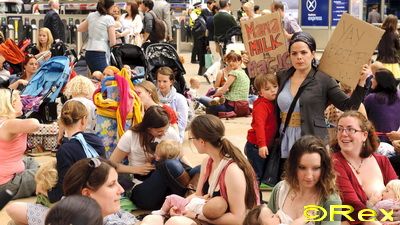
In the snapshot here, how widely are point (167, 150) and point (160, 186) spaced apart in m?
0.33

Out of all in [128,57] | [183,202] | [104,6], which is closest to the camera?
[183,202]

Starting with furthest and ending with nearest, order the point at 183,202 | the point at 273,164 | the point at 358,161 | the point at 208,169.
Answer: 1. the point at 273,164
2. the point at 183,202
3. the point at 208,169
4. the point at 358,161

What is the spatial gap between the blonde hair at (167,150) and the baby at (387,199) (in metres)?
2.00

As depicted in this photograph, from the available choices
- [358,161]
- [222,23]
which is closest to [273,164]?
[358,161]

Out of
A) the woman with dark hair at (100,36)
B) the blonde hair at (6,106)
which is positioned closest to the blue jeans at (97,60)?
the woman with dark hair at (100,36)

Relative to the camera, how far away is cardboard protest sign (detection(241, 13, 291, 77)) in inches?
314

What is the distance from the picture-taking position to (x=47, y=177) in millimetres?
6848

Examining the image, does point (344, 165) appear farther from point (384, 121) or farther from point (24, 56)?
point (24, 56)

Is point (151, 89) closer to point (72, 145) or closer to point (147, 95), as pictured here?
point (147, 95)

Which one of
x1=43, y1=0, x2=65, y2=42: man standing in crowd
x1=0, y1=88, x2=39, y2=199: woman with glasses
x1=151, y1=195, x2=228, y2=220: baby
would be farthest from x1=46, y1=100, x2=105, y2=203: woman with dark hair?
x1=43, y1=0, x2=65, y2=42: man standing in crowd

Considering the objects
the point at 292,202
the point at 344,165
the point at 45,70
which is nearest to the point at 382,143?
the point at 344,165

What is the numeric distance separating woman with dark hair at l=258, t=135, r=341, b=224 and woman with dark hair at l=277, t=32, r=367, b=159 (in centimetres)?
180

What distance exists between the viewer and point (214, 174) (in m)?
6.29

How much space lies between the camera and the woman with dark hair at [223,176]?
20.0 feet
